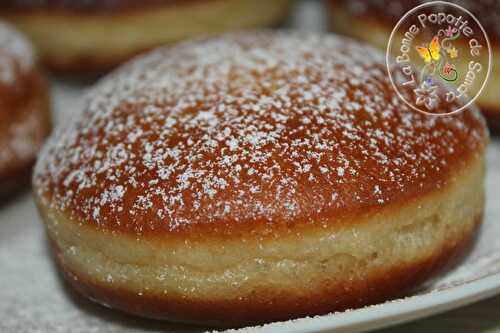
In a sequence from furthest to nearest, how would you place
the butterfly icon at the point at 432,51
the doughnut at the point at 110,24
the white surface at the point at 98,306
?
the doughnut at the point at 110,24
the butterfly icon at the point at 432,51
the white surface at the point at 98,306

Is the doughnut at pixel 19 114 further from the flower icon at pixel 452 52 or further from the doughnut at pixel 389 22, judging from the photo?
the flower icon at pixel 452 52

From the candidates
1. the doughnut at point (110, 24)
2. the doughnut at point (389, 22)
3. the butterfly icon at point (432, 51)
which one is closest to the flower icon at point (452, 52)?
the butterfly icon at point (432, 51)

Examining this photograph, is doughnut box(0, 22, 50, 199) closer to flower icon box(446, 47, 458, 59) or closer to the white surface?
the white surface

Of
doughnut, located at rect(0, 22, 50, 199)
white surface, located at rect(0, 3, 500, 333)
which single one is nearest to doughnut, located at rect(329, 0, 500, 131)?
white surface, located at rect(0, 3, 500, 333)

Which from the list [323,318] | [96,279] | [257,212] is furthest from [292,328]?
[96,279]

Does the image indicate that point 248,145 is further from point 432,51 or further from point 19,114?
point 19,114
